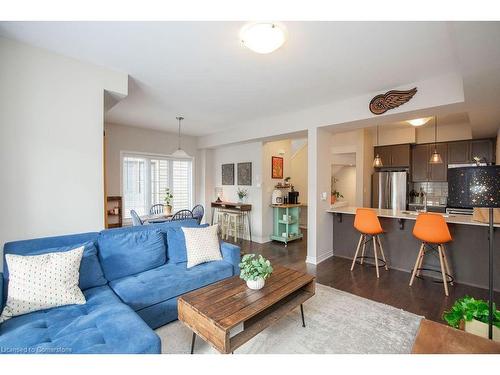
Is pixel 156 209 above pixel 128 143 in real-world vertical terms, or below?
below

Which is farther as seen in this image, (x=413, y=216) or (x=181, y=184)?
(x=181, y=184)

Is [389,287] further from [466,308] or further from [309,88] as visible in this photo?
[309,88]

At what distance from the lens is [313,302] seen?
2.52m

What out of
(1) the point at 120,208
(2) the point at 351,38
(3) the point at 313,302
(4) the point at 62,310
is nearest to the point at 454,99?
(2) the point at 351,38

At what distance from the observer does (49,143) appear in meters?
2.23

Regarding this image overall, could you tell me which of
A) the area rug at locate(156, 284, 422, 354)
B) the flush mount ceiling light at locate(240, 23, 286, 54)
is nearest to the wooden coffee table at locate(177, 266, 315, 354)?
the area rug at locate(156, 284, 422, 354)

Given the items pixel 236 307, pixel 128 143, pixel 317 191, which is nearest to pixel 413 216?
pixel 317 191

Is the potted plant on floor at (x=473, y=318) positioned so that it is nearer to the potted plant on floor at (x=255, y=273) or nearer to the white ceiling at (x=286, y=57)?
the potted plant on floor at (x=255, y=273)

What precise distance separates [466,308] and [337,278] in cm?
180

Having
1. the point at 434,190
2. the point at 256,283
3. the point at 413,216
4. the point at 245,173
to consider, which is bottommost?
the point at 256,283

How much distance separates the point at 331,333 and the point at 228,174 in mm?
4449

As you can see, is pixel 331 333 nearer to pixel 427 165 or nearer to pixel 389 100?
pixel 389 100

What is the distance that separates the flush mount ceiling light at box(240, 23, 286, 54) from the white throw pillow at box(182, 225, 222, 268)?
1994mm

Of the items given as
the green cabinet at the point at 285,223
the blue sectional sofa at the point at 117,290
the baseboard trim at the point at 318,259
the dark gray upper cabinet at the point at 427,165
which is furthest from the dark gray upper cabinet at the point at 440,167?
the blue sectional sofa at the point at 117,290
